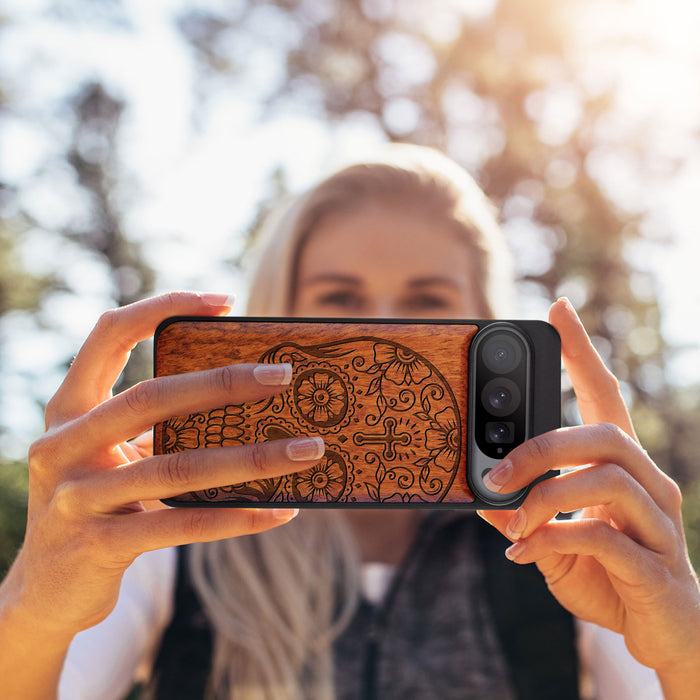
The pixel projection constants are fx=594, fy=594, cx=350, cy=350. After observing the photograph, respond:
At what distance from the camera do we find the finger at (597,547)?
1297 mm

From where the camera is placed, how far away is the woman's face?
2.46m

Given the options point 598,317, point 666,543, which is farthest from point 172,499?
point 598,317

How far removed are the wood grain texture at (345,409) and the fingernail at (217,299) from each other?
0.04 meters

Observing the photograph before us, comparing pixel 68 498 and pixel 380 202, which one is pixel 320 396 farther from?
pixel 380 202

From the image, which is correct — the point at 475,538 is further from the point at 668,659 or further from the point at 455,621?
the point at 668,659

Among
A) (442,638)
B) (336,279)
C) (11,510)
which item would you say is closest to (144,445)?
(336,279)

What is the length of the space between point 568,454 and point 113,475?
973 millimetres

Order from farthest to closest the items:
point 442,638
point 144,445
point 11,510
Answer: point 11,510
point 442,638
point 144,445

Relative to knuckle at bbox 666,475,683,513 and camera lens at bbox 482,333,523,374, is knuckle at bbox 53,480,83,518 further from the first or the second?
knuckle at bbox 666,475,683,513

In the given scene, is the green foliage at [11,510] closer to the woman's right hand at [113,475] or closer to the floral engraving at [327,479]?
the woman's right hand at [113,475]

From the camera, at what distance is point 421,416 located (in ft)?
4.82

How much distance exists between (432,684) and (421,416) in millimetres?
1376

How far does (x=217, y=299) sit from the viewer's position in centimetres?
145

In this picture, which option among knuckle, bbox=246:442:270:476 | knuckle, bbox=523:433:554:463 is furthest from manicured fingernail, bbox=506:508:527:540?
knuckle, bbox=246:442:270:476
